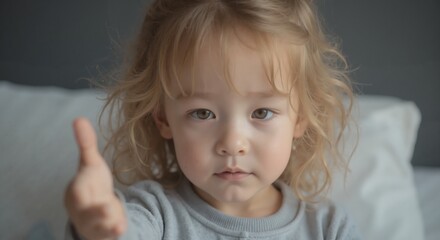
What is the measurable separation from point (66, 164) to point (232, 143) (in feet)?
1.50

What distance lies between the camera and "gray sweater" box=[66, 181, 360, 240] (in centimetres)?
96

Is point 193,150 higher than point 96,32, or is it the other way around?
point 193,150

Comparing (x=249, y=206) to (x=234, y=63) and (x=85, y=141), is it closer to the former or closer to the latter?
(x=234, y=63)

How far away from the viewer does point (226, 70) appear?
2.79 feet

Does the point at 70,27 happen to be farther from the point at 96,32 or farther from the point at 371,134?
the point at 371,134

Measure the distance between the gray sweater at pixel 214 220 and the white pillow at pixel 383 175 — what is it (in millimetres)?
121

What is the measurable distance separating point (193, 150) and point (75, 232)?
0.80ft

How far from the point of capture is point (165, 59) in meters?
0.92

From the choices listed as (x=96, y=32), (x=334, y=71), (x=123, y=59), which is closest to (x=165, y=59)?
(x=123, y=59)

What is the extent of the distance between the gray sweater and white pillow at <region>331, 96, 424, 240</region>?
12 centimetres

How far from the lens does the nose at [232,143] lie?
86cm

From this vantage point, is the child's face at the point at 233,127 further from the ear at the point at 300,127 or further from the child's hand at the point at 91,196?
the child's hand at the point at 91,196

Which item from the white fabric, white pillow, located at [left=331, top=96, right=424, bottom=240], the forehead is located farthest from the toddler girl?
the white fabric

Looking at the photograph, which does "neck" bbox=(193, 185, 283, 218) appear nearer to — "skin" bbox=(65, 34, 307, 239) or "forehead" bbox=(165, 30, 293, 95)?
"skin" bbox=(65, 34, 307, 239)
